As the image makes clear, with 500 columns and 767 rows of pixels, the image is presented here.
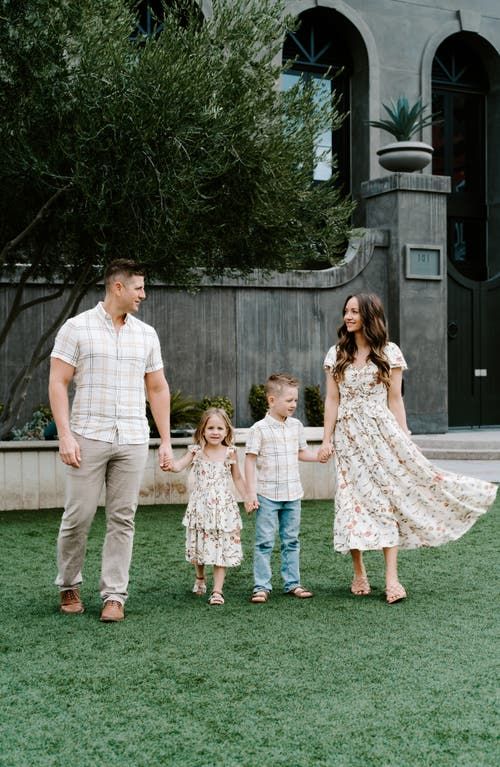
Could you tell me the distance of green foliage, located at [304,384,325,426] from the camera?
53.6 ft

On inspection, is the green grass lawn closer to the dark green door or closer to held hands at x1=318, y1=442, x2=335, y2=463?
held hands at x1=318, y1=442, x2=335, y2=463

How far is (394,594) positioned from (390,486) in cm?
68

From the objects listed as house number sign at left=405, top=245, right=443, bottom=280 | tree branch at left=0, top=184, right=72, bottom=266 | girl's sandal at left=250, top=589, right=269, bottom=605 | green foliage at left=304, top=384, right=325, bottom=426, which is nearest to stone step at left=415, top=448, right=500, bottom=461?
green foliage at left=304, top=384, right=325, bottom=426

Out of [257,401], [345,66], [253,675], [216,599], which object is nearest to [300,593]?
[216,599]

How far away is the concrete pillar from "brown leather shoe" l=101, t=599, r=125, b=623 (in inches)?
467

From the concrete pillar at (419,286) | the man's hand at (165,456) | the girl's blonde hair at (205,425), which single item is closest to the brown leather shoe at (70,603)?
the man's hand at (165,456)

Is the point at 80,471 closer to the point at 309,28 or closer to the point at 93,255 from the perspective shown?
the point at 93,255

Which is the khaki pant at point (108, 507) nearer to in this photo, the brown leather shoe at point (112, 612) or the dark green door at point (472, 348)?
the brown leather shoe at point (112, 612)

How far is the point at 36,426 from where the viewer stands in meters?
13.8

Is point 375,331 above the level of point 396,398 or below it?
above

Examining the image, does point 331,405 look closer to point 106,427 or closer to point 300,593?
point 300,593

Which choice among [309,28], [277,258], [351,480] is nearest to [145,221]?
[277,258]

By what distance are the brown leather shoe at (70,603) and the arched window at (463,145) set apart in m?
17.7

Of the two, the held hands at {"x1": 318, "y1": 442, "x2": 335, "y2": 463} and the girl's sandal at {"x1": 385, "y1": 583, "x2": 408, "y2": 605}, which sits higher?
the held hands at {"x1": 318, "y1": 442, "x2": 335, "y2": 463}
